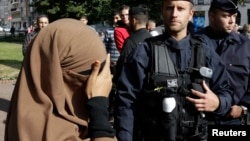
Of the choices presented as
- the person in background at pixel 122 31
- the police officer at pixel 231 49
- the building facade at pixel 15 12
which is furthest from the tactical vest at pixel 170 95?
the building facade at pixel 15 12

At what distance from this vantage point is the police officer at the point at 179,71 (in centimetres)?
244

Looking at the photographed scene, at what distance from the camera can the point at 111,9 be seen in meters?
32.3

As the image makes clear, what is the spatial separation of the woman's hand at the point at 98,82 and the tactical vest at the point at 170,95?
0.68 meters

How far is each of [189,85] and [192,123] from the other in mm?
232

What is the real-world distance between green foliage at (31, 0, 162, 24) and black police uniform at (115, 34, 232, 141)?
96.5 ft

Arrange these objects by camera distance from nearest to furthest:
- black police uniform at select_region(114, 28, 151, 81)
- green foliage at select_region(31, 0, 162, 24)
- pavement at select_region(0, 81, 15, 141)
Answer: black police uniform at select_region(114, 28, 151, 81), pavement at select_region(0, 81, 15, 141), green foliage at select_region(31, 0, 162, 24)

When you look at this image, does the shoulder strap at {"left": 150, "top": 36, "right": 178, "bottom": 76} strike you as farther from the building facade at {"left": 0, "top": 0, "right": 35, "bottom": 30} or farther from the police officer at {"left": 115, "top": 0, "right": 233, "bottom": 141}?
the building facade at {"left": 0, "top": 0, "right": 35, "bottom": 30}

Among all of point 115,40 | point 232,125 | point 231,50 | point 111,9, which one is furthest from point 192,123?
Result: point 111,9

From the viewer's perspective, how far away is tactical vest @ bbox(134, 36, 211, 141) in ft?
7.82

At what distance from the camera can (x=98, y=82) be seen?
1.72 meters

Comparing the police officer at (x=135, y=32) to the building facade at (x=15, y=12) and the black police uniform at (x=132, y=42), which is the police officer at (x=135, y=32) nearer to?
the black police uniform at (x=132, y=42)

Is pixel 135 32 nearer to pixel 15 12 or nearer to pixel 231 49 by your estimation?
pixel 231 49

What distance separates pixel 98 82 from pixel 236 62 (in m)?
1.59

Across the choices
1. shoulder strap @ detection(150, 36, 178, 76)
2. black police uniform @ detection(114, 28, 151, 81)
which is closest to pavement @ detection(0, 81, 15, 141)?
black police uniform @ detection(114, 28, 151, 81)
